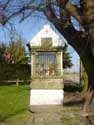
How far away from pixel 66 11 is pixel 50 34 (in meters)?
5.52

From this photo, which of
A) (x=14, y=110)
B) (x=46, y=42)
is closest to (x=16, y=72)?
(x=46, y=42)

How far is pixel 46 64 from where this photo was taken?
66.0 ft

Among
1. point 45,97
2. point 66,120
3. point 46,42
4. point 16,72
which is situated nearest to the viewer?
point 66,120

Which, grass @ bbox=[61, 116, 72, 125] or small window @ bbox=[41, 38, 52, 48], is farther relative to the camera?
small window @ bbox=[41, 38, 52, 48]

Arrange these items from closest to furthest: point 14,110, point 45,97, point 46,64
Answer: point 14,110 < point 45,97 < point 46,64

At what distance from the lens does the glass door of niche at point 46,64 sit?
19828 mm

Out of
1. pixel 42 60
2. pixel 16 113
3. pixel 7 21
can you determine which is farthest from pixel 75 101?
pixel 7 21

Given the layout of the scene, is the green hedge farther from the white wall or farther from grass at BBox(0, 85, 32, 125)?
the white wall

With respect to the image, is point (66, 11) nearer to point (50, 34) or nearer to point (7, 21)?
point (7, 21)

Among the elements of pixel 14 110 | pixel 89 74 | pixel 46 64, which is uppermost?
pixel 46 64

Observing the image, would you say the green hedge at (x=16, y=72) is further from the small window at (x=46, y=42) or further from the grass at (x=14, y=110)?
the small window at (x=46, y=42)

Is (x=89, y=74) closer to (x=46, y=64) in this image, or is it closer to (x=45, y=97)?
(x=45, y=97)

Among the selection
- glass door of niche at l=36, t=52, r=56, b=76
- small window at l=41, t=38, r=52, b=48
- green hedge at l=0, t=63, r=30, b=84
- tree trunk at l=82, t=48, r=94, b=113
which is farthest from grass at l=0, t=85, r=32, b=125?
green hedge at l=0, t=63, r=30, b=84

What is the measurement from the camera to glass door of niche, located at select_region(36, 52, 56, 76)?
19828mm
